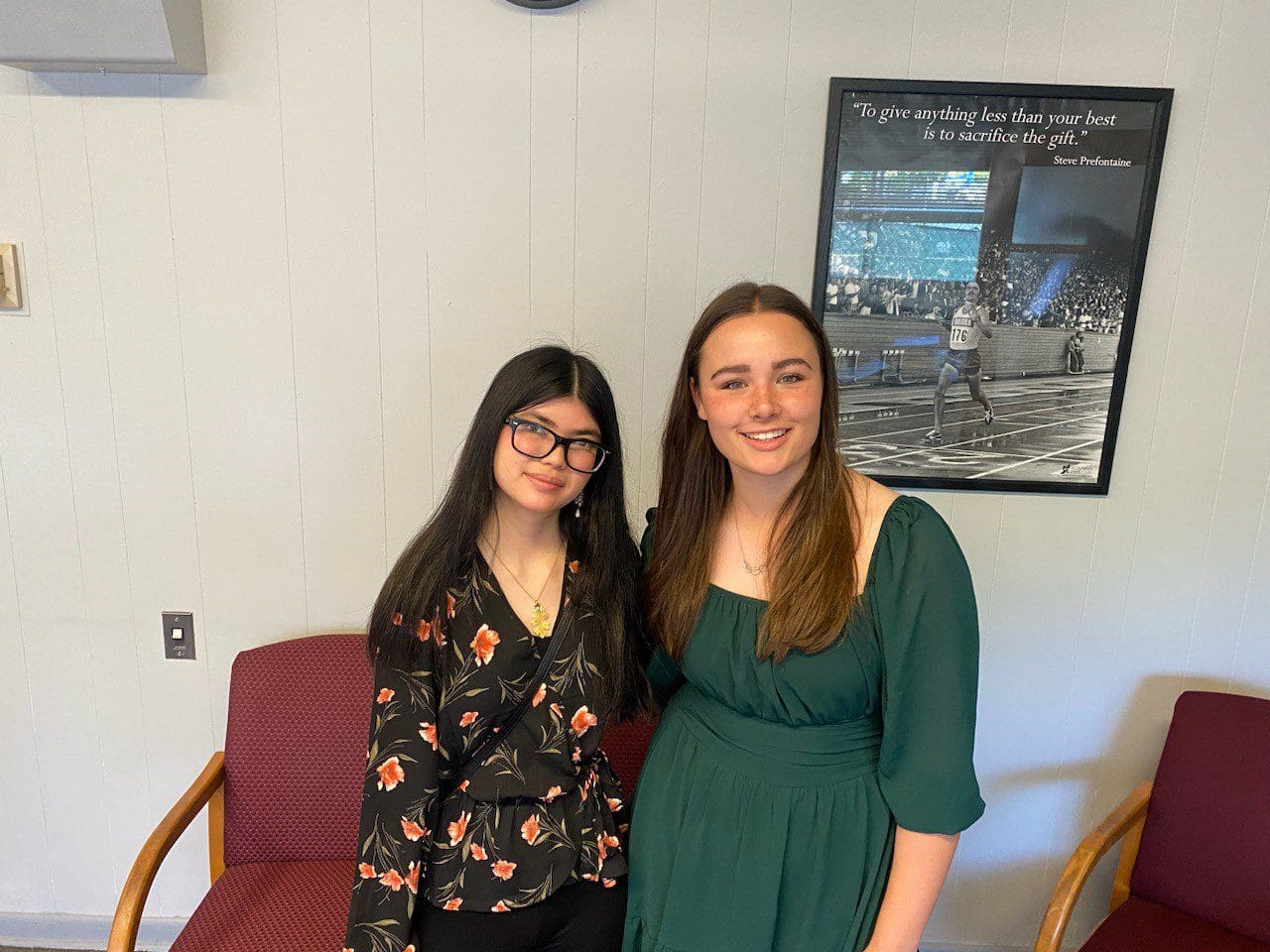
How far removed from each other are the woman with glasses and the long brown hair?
0.32 ft

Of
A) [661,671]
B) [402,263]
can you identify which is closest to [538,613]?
[661,671]

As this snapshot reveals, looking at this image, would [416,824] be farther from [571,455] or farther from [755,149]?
[755,149]

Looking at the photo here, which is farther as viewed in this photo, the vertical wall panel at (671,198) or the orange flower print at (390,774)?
the vertical wall panel at (671,198)

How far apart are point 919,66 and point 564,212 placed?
802mm

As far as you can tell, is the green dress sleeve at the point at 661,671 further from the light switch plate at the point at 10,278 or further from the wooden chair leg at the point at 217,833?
the light switch plate at the point at 10,278

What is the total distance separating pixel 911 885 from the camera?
3.84 ft

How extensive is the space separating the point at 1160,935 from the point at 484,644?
5.25 ft

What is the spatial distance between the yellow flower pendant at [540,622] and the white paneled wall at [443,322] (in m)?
0.67

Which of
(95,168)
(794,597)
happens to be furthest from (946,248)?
(95,168)

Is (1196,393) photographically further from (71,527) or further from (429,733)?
(71,527)

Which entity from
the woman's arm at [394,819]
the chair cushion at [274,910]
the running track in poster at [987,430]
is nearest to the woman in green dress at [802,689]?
the woman's arm at [394,819]

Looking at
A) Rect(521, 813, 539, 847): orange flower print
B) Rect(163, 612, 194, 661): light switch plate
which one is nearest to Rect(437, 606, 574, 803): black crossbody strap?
Rect(521, 813, 539, 847): orange flower print

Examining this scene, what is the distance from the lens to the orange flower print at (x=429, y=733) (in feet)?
4.01

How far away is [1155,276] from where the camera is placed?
5.93 feet
